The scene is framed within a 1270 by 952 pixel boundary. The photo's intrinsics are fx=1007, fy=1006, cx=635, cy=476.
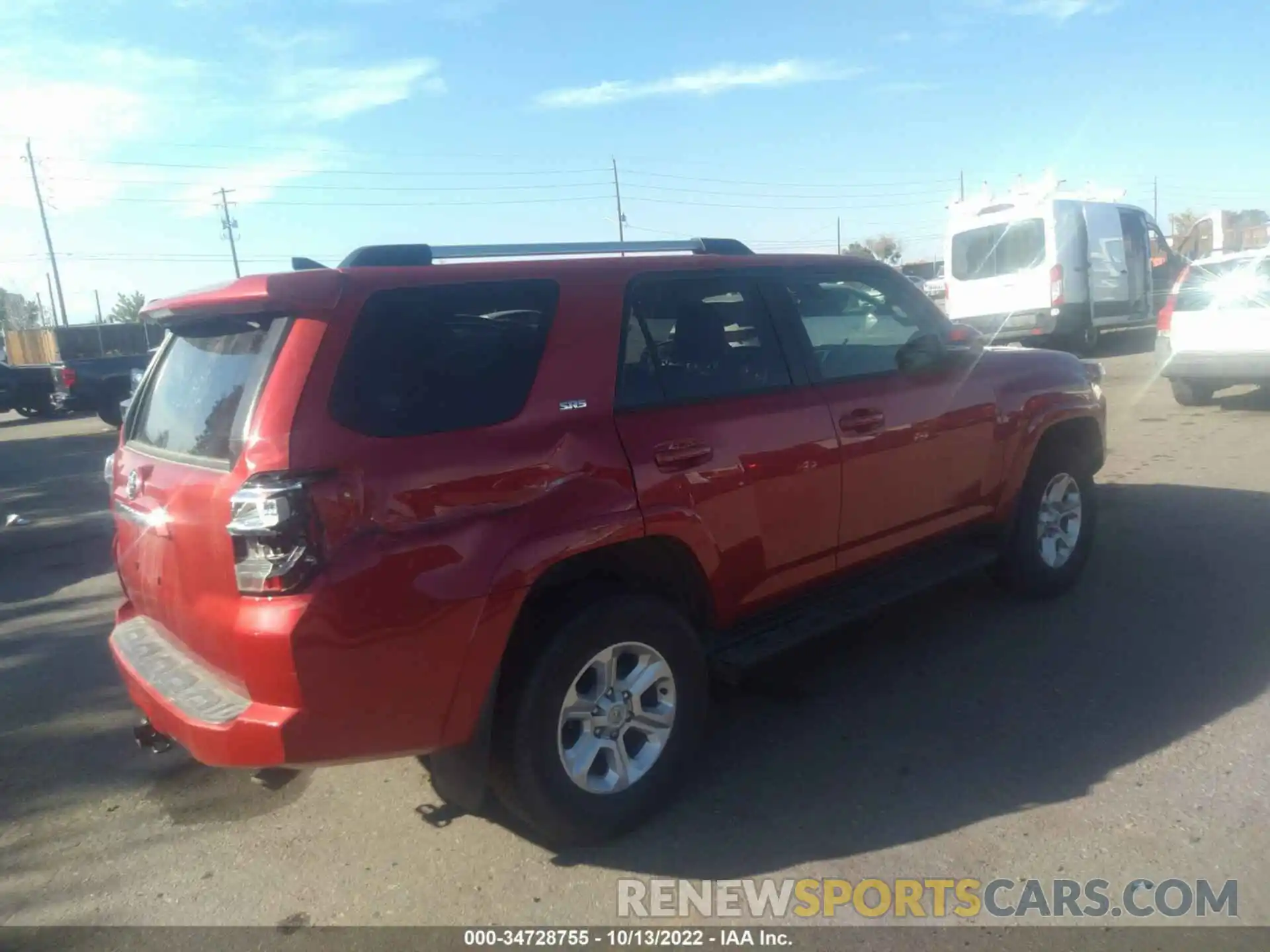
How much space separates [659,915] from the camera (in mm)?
2988

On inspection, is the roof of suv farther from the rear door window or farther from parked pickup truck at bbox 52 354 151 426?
parked pickup truck at bbox 52 354 151 426

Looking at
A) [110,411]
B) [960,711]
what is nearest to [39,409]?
[110,411]

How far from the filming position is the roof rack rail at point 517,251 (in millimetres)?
3361

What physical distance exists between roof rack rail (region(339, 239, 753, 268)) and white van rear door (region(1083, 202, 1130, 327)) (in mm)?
14162

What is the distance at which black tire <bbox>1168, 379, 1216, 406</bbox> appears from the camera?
10984mm

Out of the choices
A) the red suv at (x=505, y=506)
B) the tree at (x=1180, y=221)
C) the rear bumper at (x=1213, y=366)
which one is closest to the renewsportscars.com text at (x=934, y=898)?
the red suv at (x=505, y=506)

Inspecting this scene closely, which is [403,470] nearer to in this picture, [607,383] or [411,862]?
[607,383]

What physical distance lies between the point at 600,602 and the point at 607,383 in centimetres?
73

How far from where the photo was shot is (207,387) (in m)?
3.18

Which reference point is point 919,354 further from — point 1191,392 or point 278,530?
point 1191,392

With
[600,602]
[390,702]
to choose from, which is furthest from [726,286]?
[390,702]

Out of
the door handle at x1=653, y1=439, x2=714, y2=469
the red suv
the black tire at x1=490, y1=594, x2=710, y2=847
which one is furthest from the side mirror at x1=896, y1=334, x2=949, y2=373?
the black tire at x1=490, y1=594, x2=710, y2=847

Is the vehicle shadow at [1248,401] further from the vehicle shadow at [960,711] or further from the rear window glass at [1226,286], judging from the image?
the vehicle shadow at [960,711]

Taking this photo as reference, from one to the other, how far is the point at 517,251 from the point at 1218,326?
9197mm
